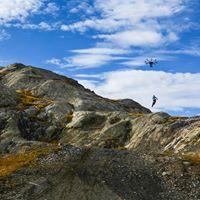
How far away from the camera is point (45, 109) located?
110812 millimetres

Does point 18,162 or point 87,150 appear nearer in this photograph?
point 18,162

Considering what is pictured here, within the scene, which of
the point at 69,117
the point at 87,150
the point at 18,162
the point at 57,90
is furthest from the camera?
the point at 57,90

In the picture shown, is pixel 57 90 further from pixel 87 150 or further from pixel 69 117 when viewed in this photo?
pixel 87 150

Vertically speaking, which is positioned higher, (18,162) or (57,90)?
(57,90)

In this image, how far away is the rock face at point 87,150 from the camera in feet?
172

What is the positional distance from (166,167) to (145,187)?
543 centimetres

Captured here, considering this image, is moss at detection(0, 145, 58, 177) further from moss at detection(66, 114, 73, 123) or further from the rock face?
moss at detection(66, 114, 73, 123)

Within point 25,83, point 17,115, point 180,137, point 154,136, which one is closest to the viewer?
point 180,137

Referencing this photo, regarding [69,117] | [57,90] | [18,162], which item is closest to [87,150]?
[18,162]

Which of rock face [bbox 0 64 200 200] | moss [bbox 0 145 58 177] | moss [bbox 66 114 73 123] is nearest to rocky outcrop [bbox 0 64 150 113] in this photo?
rock face [bbox 0 64 200 200]

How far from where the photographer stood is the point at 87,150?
59938mm

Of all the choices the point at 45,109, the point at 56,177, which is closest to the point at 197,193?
the point at 56,177

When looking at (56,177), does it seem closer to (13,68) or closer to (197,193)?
(197,193)

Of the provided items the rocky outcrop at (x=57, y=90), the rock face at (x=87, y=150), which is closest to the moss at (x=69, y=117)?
the rock face at (x=87, y=150)
